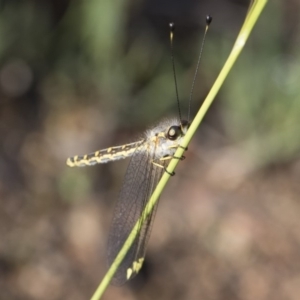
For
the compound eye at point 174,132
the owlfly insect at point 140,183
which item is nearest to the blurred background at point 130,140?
the owlfly insect at point 140,183

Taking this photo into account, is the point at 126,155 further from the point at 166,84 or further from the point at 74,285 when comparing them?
the point at 166,84

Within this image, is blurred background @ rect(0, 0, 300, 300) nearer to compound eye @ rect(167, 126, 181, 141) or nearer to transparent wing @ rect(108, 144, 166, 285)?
transparent wing @ rect(108, 144, 166, 285)

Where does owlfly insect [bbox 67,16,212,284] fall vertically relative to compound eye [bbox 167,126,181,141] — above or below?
below

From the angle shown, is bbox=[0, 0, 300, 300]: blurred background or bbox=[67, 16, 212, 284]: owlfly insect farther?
bbox=[0, 0, 300, 300]: blurred background

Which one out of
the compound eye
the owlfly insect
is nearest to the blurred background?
the owlfly insect

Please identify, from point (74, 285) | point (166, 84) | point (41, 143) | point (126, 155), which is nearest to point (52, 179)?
Answer: point (41, 143)

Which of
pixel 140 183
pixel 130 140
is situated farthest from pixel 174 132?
pixel 130 140

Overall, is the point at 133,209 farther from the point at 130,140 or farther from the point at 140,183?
the point at 130,140
